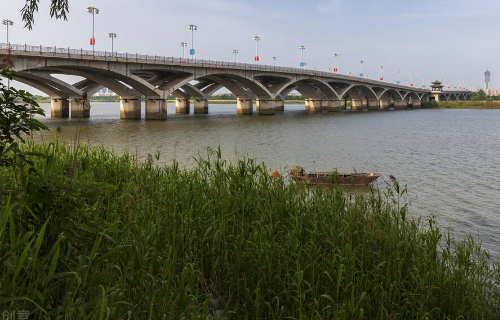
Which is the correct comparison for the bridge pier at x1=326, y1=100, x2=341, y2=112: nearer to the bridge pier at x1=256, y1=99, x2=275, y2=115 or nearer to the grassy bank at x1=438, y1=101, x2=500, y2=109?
the bridge pier at x1=256, y1=99, x2=275, y2=115

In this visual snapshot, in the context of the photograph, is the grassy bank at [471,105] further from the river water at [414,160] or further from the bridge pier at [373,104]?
the river water at [414,160]

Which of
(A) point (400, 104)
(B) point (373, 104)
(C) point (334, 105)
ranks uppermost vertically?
(A) point (400, 104)

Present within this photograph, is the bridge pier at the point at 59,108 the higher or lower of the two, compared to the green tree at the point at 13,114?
higher

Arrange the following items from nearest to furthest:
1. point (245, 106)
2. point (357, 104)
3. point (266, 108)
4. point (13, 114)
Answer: point (13, 114) → point (266, 108) → point (245, 106) → point (357, 104)

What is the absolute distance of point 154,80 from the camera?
236 ft

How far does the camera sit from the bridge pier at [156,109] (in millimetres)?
62844

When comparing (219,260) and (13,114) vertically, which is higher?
(13,114)

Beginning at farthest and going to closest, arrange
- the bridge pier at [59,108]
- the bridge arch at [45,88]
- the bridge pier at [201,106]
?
1. the bridge pier at [201,106]
2. the bridge pier at [59,108]
3. the bridge arch at [45,88]

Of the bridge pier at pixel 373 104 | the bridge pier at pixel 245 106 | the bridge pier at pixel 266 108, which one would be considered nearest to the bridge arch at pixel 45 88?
the bridge pier at pixel 245 106

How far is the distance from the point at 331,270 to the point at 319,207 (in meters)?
2.67

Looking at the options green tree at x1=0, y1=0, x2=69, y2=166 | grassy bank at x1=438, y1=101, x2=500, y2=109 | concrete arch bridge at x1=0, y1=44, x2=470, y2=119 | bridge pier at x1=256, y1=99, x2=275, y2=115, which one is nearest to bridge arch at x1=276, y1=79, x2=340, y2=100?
concrete arch bridge at x1=0, y1=44, x2=470, y2=119

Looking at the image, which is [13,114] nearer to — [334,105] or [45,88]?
[45,88]

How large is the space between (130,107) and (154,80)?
31.0ft

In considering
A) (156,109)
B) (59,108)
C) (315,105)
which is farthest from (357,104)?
(59,108)
